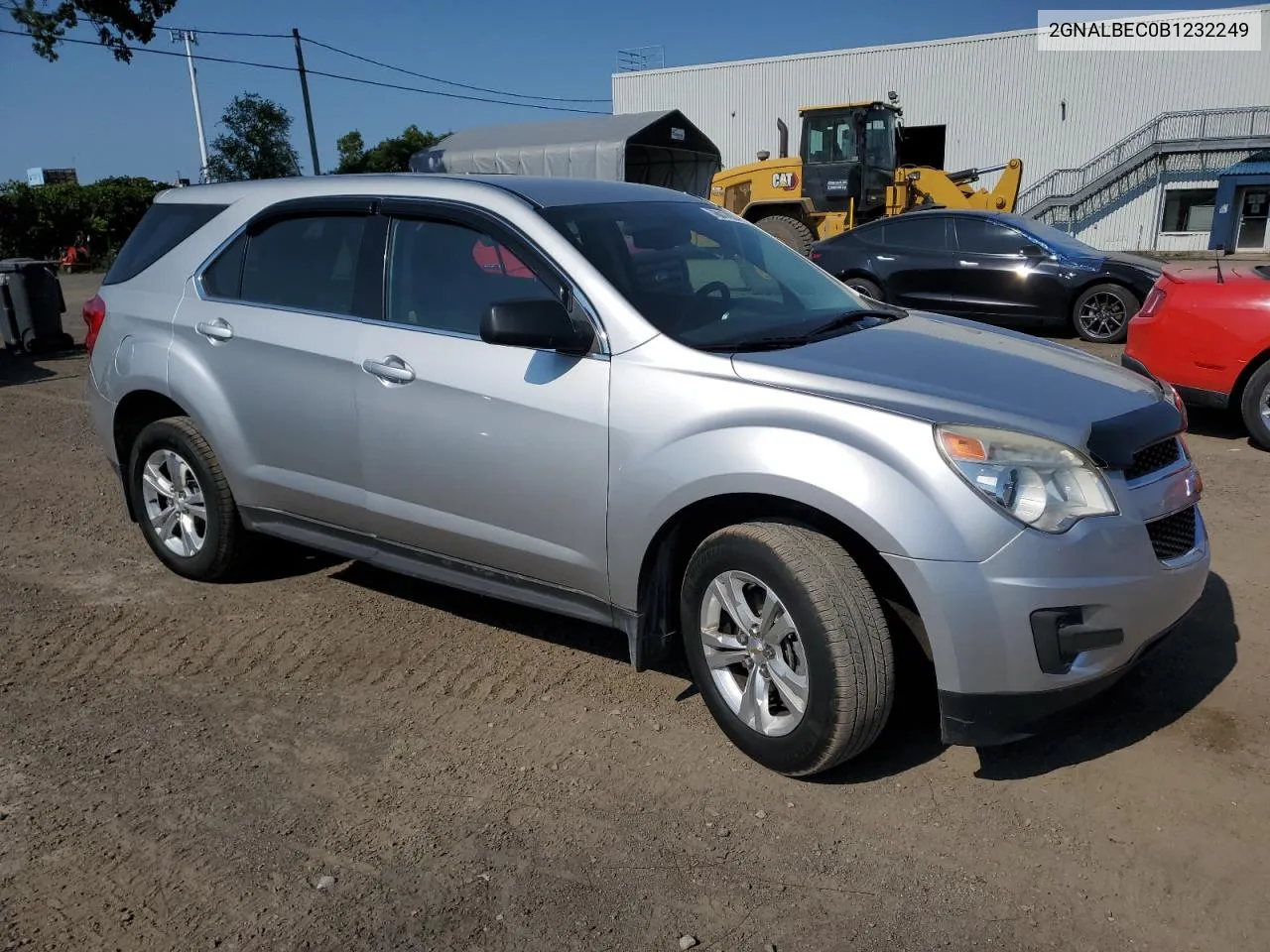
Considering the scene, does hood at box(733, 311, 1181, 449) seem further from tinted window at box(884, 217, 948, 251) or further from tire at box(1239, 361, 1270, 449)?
tinted window at box(884, 217, 948, 251)

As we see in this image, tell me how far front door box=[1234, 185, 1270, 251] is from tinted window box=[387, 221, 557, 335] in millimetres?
33702

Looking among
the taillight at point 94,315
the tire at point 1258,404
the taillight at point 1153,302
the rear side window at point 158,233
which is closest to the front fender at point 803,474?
the rear side window at point 158,233

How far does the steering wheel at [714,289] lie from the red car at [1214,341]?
3.79m

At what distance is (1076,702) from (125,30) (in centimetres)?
2186

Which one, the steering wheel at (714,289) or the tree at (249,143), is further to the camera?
the tree at (249,143)

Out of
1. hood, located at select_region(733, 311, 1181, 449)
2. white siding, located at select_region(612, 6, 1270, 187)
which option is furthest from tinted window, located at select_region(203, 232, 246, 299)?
white siding, located at select_region(612, 6, 1270, 187)

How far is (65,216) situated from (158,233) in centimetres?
3198

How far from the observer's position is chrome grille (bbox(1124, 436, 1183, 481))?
3.07 meters

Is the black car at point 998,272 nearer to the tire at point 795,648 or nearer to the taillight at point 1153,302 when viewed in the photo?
the taillight at point 1153,302

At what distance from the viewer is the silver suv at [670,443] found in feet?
9.46

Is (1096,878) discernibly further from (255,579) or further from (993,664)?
(255,579)

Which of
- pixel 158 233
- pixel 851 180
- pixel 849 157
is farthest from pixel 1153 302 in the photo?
pixel 849 157

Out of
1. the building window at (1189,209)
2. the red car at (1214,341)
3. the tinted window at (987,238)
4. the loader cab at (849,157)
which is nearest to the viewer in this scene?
the red car at (1214,341)

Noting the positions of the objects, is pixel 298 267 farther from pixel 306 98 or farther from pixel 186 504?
pixel 306 98
